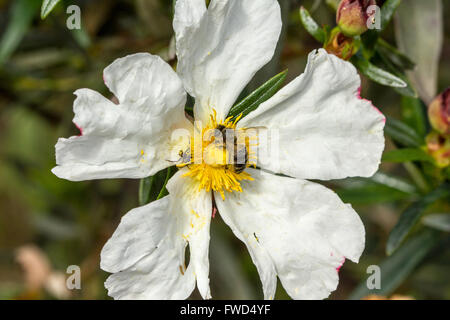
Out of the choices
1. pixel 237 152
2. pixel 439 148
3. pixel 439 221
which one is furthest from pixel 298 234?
pixel 439 221

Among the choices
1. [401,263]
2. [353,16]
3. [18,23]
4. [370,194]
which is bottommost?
[401,263]

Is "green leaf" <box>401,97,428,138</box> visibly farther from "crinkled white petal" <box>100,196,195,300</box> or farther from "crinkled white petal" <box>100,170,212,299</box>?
"crinkled white petal" <box>100,196,195,300</box>

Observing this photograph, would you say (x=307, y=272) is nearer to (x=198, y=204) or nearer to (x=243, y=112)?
(x=198, y=204)

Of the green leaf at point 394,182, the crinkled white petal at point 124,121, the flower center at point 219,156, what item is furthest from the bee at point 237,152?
the green leaf at point 394,182

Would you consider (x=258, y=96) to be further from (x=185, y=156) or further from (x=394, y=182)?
(x=394, y=182)

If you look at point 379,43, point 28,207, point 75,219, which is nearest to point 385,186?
point 379,43

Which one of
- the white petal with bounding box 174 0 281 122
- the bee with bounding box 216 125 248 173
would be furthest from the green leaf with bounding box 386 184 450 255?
the white petal with bounding box 174 0 281 122
